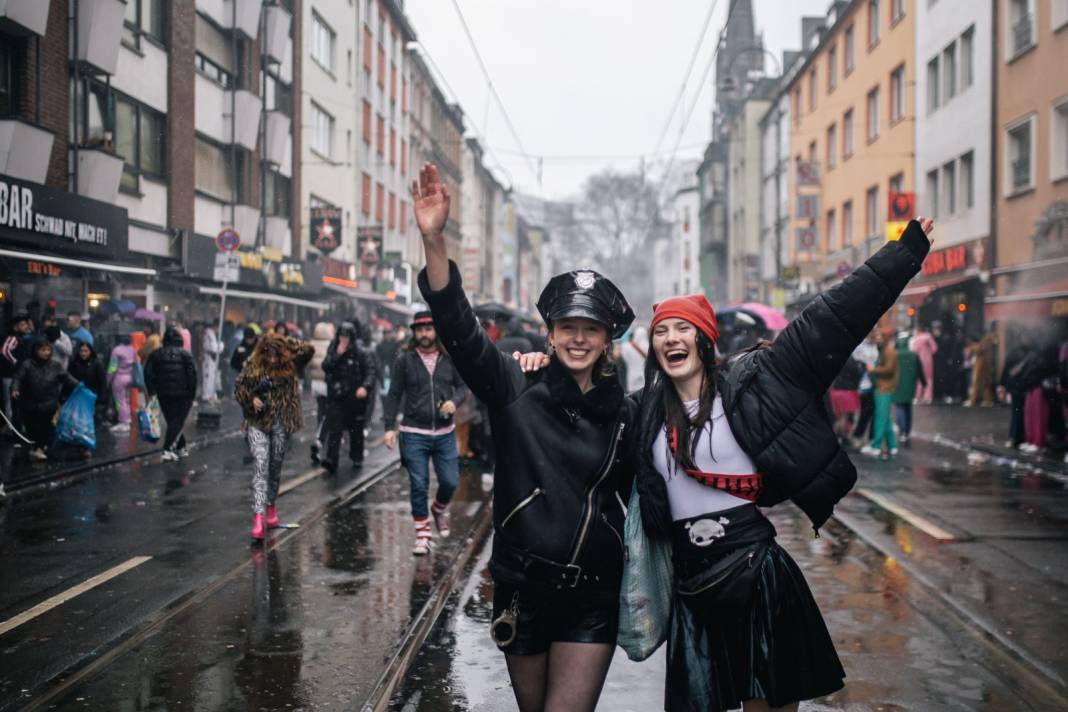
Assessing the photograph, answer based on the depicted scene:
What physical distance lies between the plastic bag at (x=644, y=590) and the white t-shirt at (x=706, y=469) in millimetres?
107

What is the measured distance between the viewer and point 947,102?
2833 cm

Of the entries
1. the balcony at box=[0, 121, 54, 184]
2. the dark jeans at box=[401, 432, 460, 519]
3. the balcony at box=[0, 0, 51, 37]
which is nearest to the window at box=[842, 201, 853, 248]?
the balcony at box=[0, 121, 54, 184]

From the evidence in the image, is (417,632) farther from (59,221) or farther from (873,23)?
(873,23)

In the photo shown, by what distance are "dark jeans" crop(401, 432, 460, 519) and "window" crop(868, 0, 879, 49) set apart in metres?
28.9

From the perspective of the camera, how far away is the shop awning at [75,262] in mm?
15836

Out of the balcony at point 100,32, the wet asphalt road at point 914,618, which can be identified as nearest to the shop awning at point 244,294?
the balcony at point 100,32

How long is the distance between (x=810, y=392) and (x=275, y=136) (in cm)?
2965

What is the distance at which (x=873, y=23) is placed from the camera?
113ft

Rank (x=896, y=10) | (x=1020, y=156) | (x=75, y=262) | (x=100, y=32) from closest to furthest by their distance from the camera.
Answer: (x=75, y=262) → (x=100, y=32) → (x=1020, y=156) → (x=896, y=10)

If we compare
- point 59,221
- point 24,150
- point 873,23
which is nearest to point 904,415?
point 59,221

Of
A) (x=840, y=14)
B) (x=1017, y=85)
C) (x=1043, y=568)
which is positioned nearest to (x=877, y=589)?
(x=1043, y=568)

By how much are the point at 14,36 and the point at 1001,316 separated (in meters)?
18.5

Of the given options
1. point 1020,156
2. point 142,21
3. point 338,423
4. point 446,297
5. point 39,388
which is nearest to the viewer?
point 446,297

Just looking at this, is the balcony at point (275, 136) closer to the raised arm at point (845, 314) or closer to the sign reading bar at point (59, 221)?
the sign reading bar at point (59, 221)
